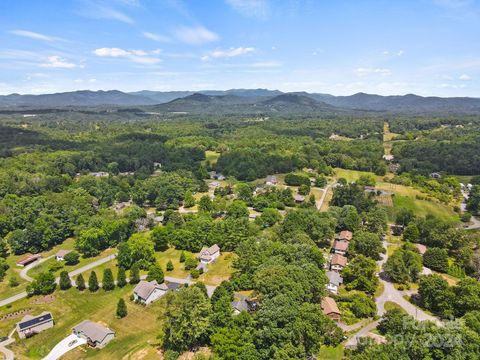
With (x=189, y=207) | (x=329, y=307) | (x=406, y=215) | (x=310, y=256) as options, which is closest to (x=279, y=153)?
(x=189, y=207)

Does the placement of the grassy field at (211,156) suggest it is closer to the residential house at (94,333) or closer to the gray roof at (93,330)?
the gray roof at (93,330)

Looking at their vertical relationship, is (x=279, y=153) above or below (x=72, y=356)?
above

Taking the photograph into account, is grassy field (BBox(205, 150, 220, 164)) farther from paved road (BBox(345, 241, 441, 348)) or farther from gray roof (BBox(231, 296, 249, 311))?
gray roof (BBox(231, 296, 249, 311))

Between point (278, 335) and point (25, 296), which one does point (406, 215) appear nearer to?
point (278, 335)

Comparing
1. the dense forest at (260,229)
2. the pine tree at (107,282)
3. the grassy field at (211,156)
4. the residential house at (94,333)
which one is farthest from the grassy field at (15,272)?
the grassy field at (211,156)

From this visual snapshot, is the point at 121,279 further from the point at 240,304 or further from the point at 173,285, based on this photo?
the point at 240,304

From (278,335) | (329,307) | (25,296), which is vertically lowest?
(25,296)

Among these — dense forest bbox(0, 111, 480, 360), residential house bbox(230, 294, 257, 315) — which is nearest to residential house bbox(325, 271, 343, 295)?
dense forest bbox(0, 111, 480, 360)
